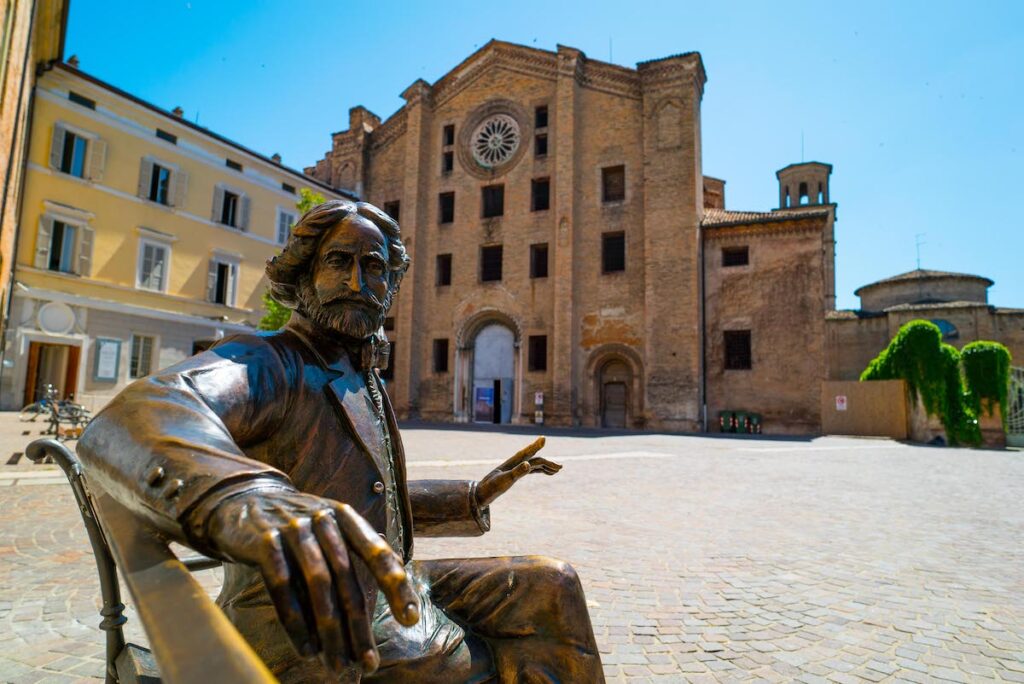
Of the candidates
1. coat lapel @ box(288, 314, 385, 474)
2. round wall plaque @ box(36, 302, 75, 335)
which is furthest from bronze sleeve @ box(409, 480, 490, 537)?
round wall plaque @ box(36, 302, 75, 335)

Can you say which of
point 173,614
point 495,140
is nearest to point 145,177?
point 495,140

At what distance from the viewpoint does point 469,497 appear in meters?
1.79

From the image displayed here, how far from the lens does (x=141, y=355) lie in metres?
18.7

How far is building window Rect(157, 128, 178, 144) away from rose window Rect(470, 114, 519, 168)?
1194cm

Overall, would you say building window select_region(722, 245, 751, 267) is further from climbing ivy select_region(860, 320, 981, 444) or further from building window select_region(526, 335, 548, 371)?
building window select_region(526, 335, 548, 371)

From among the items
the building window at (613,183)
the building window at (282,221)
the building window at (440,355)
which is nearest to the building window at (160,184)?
the building window at (282,221)

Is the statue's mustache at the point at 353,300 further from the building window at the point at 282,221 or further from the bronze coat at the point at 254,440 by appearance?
the building window at the point at 282,221

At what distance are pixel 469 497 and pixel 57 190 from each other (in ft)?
67.3

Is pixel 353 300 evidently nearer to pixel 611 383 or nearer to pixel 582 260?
pixel 611 383

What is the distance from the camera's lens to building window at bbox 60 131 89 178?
1705cm

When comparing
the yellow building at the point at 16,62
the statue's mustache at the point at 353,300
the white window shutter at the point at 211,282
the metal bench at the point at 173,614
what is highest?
the yellow building at the point at 16,62

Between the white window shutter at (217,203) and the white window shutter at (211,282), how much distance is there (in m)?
1.60

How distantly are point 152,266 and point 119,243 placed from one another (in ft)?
3.81

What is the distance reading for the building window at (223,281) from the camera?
68.5ft
